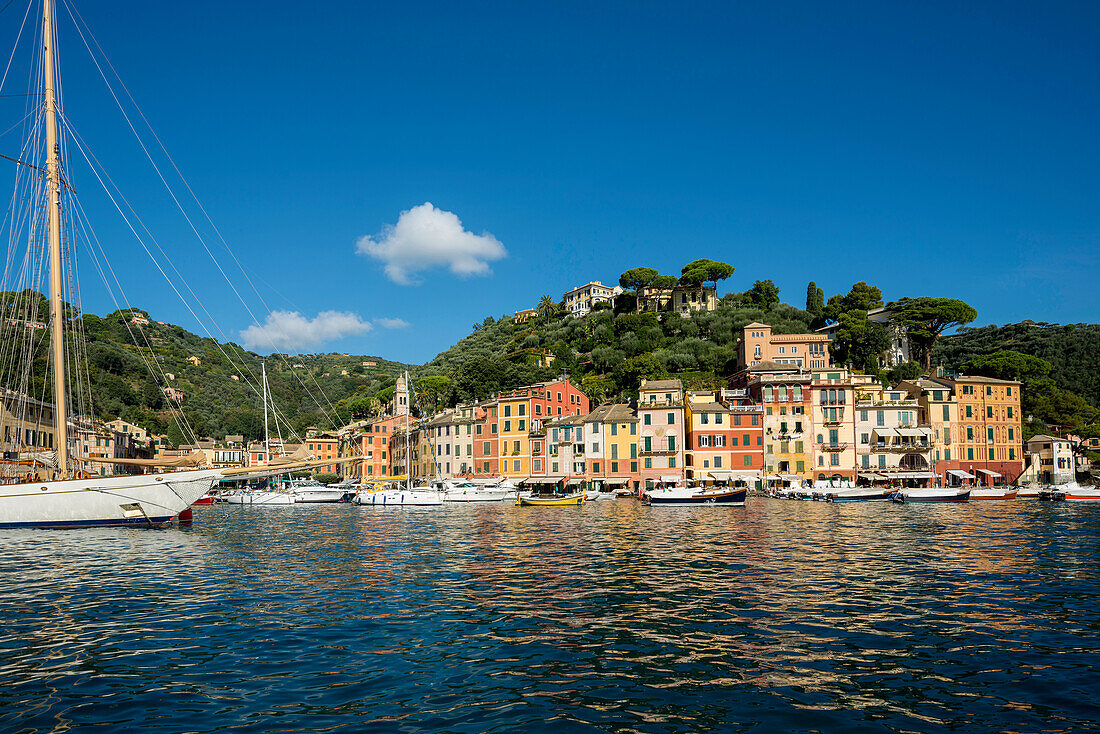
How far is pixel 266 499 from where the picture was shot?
268ft

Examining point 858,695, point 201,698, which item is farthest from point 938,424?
point 201,698

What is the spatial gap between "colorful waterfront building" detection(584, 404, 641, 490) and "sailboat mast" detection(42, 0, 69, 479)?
2330 inches

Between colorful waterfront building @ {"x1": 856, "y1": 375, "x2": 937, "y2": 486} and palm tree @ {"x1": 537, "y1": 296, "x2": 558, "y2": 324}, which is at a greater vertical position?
palm tree @ {"x1": 537, "y1": 296, "x2": 558, "y2": 324}

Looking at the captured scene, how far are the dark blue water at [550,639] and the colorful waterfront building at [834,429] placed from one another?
58466mm

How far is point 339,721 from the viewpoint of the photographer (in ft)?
34.2

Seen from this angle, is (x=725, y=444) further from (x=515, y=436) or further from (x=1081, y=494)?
(x=1081, y=494)

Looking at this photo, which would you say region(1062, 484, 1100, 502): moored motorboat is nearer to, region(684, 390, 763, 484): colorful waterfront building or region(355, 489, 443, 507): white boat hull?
region(684, 390, 763, 484): colorful waterfront building

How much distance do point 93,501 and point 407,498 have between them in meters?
35.5

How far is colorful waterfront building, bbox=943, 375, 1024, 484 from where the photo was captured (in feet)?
297

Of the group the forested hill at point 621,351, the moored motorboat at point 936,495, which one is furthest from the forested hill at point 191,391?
the moored motorboat at point 936,495

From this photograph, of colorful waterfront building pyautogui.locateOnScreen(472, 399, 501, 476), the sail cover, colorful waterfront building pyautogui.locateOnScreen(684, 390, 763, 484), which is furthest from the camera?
colorful waterfront building pyautogui.locateOnScreen(472, 399, 501, 476)

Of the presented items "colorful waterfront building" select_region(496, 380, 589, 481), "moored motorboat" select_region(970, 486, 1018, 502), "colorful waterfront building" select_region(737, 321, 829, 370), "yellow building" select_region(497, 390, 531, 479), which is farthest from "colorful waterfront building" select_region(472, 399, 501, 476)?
"moored motorboat" select_region(970, 486, 1018, 502)

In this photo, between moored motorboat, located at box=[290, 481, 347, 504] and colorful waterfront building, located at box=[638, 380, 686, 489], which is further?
colorful waterfront building, located at box=[638, 380, 686, 489]

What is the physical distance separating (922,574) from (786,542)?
381 inches
